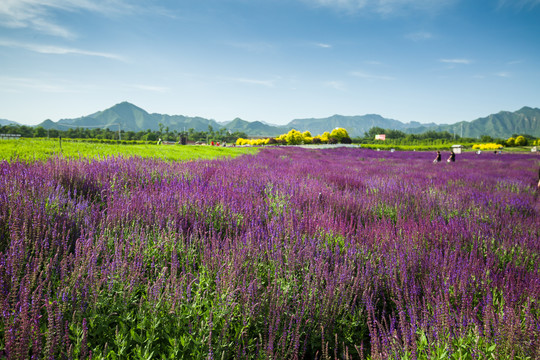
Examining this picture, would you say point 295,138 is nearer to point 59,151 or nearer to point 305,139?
point 305,139

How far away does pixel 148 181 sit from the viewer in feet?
14.4

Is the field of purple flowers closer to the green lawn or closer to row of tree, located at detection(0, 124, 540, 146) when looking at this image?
the green lawn

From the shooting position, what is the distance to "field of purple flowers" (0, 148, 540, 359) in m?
1.35

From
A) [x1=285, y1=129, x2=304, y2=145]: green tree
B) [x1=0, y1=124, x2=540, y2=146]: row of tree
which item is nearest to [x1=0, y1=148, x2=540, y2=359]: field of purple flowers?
[x1=0, y1=124, x2=540, y2=146]: row of tree

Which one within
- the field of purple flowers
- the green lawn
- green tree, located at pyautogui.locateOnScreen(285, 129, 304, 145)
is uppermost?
green tree, located at pyautogui.locateOnScreen(285, 129, 304, 145)

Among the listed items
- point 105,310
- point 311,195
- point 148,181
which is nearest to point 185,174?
point 148,181

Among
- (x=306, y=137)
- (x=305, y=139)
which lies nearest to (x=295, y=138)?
(x=305, y=139)

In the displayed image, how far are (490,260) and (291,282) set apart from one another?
171cm

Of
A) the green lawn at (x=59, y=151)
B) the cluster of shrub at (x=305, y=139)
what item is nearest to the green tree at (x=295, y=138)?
the cluster of shrub at (x=305, y=139)

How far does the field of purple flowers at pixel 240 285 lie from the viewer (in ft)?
4.43

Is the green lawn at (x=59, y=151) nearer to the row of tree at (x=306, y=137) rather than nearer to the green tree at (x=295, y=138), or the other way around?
the row of tree at (x=306, y=137)

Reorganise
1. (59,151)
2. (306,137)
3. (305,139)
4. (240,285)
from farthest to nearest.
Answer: (306,137) < (305,139) < (59,151) < (240,285)

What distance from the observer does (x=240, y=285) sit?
1.79 meters

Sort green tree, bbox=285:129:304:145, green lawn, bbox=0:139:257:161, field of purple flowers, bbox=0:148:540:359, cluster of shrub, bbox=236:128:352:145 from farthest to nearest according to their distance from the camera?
cluster of shrub, bbox=236:128:352:145 < green tree, bbox=285:129:304:145 < green lawn, bbox=0:139:257:161 < field of purple flowers, bbox=0:148:540:359
